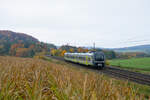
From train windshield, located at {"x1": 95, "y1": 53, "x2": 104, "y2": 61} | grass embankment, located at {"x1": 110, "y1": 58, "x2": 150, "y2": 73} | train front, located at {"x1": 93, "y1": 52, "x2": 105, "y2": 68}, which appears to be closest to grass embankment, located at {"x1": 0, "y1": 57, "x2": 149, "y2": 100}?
train front, located at {"x1": 93, "y1": 52, "x2": 105, "y2": 68}

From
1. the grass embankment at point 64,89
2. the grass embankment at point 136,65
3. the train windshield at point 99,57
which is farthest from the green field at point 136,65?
the grass embankment at point 64,89

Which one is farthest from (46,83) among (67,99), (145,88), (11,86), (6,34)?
(6,34)

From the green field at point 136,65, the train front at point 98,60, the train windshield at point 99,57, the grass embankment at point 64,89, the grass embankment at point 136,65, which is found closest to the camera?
the grass embankment at point 64,89

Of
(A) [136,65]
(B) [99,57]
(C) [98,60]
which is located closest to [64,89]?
(C) [98,60]

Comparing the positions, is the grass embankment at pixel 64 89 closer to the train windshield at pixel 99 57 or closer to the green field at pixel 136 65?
the train windshield at pixel 99 57

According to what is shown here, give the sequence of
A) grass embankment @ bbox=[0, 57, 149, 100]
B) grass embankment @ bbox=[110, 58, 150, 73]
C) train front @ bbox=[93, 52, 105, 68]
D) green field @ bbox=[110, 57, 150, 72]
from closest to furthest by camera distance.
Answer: grass embankment @ bbox=[0, 57, 149, 100], train front @ bbox=[93, 52, 105, 68], grass embankment @ bbox=[110, 58, 150, 73], green field @ bbox=[110, 57, 150, 72]

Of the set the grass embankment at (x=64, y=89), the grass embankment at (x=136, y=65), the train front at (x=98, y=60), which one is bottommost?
the grass embankment at (x=136, y=65)

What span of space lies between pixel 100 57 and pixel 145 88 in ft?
41.2

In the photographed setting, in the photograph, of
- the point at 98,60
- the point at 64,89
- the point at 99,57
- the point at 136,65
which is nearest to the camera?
the point at 64,89

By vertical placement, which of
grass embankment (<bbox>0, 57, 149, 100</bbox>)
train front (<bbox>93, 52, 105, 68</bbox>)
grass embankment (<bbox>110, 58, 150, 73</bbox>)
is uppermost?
grass embankment (<bbox>0, 57, 149, 100</bbox>)

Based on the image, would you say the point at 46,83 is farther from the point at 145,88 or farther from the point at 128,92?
the point at 145,88

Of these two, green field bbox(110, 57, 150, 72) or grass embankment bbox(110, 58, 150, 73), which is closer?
grass embankment bbox(110, 58, 150, 73)

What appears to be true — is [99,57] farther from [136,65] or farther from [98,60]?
[136,65]

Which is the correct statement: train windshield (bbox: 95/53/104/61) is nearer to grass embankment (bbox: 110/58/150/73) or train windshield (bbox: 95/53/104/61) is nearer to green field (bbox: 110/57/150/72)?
grass embankment (bbox: 110/58/150/73)
